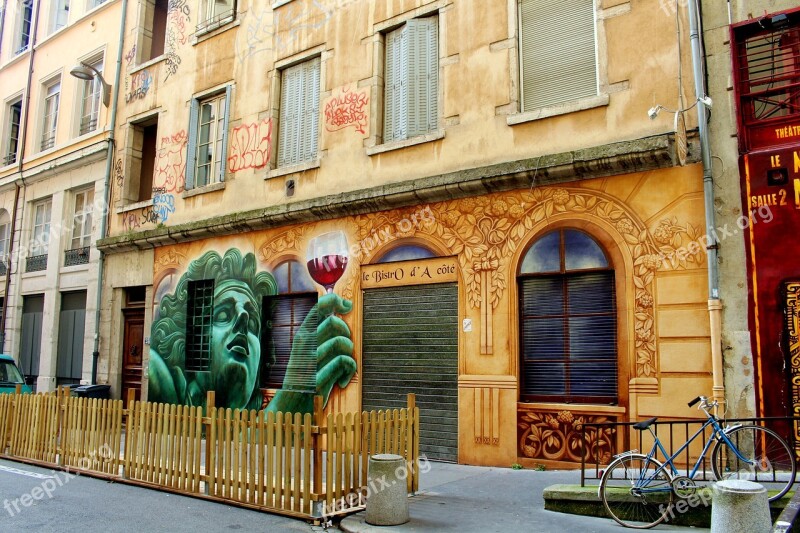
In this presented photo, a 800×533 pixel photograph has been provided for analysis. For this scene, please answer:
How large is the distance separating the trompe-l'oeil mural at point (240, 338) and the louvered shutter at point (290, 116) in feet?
7.09

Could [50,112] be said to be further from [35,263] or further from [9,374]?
[9,374]

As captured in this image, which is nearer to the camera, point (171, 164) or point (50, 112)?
point (171, 164)

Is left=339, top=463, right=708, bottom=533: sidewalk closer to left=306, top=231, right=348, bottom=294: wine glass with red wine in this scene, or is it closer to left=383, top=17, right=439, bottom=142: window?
left=306, top=231, right=348, bottom=294: wine glass with red wine

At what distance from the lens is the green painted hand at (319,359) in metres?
11.8

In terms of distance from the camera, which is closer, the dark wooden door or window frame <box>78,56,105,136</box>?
the dark wooden door

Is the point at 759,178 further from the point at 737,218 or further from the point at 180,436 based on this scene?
the point at 180,436

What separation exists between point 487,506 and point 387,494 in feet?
4.37

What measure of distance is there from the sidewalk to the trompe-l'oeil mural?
3545mm

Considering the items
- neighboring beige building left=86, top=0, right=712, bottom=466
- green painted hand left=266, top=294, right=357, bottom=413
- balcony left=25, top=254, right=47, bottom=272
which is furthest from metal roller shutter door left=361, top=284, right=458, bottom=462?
balcony left=25, top=254, right=47, bottom=272

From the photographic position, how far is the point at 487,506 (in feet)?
24.2

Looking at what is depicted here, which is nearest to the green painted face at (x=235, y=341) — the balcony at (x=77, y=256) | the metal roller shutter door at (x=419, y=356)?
the metal roller shutter door at (x=419, y=356)

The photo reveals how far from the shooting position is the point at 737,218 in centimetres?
827

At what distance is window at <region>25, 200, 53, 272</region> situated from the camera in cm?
1958

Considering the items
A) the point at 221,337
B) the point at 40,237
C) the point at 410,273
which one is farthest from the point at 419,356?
the point at 40,237
